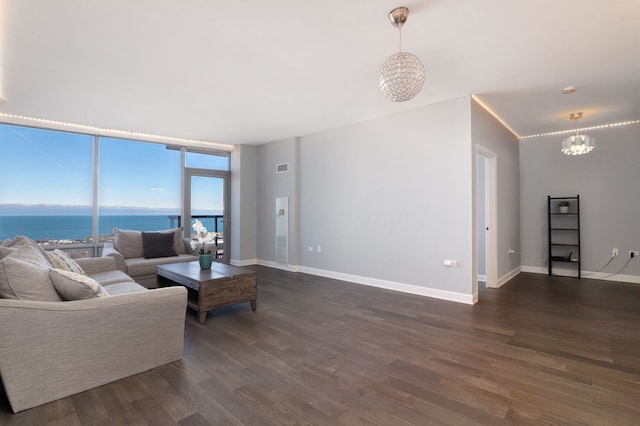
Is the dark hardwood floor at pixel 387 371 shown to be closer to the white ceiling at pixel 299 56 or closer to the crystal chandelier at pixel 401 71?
the crystal chandelier at pixel 401 71

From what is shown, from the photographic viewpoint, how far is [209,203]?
22.6 feet

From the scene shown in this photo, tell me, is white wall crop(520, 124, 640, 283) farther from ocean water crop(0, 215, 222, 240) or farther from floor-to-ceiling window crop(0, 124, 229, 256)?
ocean water crop(0, 215, 222, 240)

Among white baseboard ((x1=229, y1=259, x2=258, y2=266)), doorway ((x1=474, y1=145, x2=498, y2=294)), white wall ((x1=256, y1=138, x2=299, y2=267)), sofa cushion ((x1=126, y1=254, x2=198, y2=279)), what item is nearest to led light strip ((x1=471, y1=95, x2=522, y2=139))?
doorway ((x1=474, y1=145, x2=498, y2=294))

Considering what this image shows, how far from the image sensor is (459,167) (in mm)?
4027

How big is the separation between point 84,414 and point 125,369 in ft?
1.30

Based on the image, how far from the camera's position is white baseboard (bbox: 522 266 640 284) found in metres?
5.15

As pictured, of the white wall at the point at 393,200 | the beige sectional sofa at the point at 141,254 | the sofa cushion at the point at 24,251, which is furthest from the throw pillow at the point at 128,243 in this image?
the white wall at the point at 393,200

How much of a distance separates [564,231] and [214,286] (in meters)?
6.34

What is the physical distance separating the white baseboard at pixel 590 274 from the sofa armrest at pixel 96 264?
7193 millimetres

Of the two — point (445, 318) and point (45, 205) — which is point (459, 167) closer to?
point (445, 318)

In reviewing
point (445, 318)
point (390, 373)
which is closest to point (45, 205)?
point (390, 373)

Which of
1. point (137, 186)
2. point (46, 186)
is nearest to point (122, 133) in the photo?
point (137, 186)

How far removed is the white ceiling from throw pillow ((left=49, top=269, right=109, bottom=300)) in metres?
1.96

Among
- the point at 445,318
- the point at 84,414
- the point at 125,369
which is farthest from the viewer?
the point at 445,318
